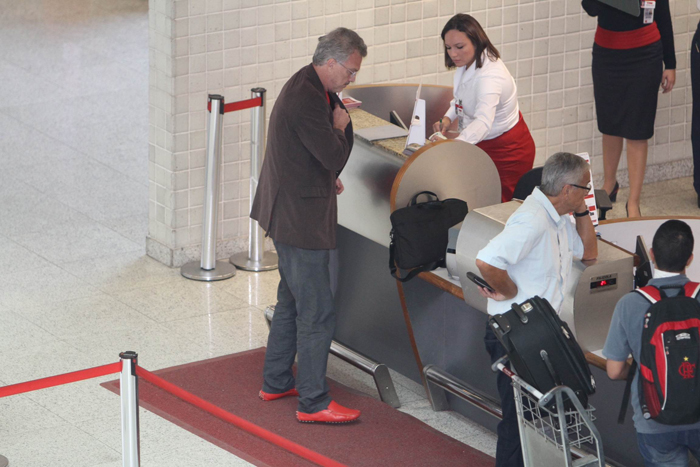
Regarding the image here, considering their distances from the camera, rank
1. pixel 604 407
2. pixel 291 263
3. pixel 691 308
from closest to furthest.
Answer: pixel 691 308 → pixel 604 407 → pixel 291 263

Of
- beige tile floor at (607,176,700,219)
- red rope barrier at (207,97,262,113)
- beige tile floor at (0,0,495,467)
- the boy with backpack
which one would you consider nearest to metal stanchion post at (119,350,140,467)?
beige tile floor at (0,0,495,467)

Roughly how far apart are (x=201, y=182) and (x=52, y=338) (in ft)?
4.77

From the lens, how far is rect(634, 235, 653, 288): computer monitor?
406cm

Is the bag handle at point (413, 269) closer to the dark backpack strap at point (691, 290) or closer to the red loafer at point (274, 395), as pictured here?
the red loafer at point (274, 395)

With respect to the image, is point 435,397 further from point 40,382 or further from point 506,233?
point 40,382

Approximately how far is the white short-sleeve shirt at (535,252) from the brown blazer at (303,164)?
0.85 meters

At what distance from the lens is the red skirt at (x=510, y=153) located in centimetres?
559

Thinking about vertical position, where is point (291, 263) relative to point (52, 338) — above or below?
above

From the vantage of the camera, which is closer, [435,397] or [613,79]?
[435,397]

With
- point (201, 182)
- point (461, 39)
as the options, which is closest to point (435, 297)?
point (461, 39)

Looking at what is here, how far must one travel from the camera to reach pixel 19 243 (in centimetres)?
671

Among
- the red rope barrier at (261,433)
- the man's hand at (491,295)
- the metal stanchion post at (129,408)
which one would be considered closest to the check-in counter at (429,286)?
the man's hand at (491,295)

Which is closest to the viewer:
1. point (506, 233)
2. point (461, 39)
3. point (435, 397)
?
point (506, 233)

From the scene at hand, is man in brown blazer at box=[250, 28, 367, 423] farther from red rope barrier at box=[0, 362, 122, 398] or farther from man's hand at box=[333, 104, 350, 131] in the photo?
red rope barrier at box=[0, 362, 122, 398]
